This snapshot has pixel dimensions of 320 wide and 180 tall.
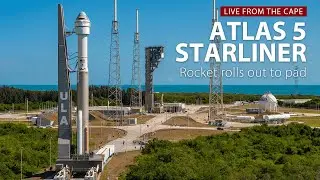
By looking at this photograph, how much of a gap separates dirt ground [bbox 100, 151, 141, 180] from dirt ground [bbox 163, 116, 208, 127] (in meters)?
22.0

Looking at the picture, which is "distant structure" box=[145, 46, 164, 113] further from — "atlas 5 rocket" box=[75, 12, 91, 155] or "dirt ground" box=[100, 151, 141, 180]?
"atlas 5 rocket" box=[75, 12, 91, 155]

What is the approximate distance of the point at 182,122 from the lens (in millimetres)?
64562

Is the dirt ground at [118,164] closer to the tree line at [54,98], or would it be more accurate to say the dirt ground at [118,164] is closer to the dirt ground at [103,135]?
the dirt ground at [103,135]

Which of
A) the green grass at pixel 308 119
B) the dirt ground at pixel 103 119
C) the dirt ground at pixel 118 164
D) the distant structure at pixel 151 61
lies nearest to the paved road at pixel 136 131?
the dirt ground at pixel 103 119

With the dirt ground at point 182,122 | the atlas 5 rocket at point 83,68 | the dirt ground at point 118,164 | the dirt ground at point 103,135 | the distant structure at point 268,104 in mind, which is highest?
the atlas 5 rocket at point 83,68

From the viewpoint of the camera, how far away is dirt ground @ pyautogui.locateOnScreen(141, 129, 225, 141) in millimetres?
50594

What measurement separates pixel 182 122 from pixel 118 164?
30.7 meters

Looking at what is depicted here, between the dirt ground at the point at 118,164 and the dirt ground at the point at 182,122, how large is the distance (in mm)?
22008

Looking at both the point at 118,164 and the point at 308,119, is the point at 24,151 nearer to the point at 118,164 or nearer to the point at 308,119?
the point at 118,164

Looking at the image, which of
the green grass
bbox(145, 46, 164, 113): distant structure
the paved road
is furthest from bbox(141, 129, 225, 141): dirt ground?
bbox(145, 46, 164, 113): distant structure

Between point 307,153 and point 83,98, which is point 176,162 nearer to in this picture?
point 83,98

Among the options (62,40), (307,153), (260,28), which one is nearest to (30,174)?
(62,40)

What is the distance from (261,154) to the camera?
37219 millimetres

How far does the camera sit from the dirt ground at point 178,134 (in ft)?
166
